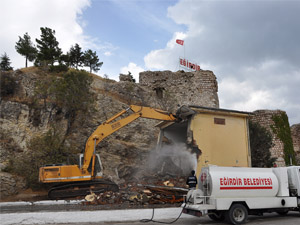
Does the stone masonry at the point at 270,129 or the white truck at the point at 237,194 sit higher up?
the stone masonry at the point at 270,129

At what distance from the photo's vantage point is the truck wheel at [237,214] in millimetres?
7386

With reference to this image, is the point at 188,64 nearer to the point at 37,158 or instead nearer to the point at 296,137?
the point at 296,137

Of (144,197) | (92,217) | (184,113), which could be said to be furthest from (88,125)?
(92,217)

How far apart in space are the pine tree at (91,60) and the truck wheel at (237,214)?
32404mm

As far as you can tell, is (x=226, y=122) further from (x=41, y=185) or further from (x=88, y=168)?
(x=41, y=185)

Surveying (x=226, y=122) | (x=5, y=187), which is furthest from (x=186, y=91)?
(x=5, y=187)

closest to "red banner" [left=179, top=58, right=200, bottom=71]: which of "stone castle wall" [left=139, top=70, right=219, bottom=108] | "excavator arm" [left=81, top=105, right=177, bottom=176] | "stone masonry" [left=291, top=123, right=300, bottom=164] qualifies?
"stone castle wall" [left=139, top=70, right=219, bottom=108]

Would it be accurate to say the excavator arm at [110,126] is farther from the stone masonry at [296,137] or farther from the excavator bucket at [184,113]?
the stone masonry at [296,137]

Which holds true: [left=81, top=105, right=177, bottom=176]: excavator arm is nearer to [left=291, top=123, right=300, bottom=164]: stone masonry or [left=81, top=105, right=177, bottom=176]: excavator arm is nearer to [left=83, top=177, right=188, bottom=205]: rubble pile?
[left=83, top=177, right=188, bottom=205]: rubble pile

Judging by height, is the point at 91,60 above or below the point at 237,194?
above

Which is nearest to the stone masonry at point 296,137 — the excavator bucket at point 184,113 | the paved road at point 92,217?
the excavator bucket at point 184,113

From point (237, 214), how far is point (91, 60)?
3334 centimetres

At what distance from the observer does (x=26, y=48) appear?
32.3m

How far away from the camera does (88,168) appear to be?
1205 cm
